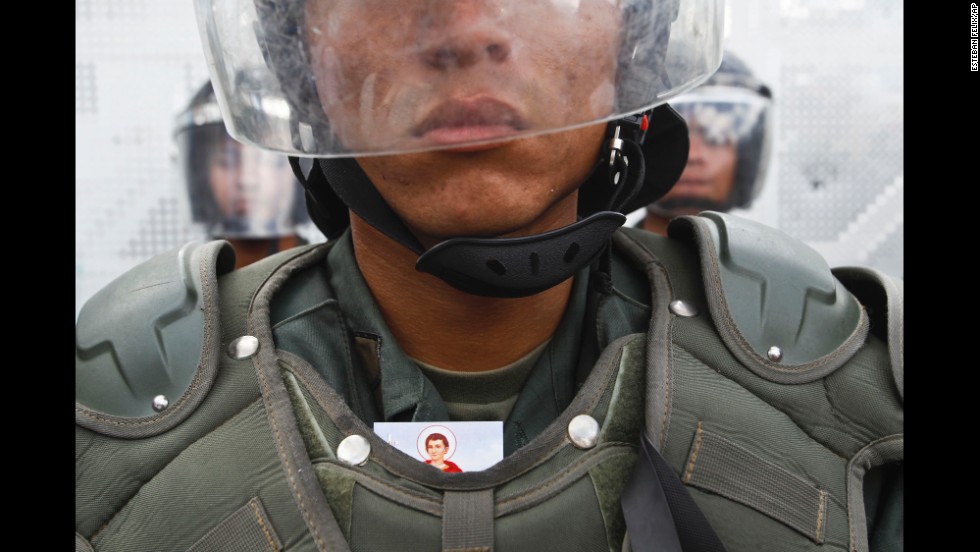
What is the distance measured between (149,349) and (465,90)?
1.78ft

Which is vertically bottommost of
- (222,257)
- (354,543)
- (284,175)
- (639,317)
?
(284,175)

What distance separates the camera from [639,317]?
4.62ft

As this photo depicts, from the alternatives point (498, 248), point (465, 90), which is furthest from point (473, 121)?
point (498, 248)

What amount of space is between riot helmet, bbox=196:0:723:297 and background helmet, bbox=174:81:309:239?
253cm

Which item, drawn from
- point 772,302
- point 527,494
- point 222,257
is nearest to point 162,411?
point 222,257

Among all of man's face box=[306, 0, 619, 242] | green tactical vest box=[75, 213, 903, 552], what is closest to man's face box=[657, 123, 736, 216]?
green tactical vest box=[75, 213, 903, 552]

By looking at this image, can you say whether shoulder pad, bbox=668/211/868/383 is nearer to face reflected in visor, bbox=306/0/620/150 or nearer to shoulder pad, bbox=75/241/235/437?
face reflected in visor, bbox=306/0/620/150

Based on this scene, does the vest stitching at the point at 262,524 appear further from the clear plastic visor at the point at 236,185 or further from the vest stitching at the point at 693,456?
the clear plastic visor at the point at 236,185

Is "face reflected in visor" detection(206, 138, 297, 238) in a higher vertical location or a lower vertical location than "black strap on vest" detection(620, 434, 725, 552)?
lower

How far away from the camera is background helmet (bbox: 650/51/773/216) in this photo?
12.2ft

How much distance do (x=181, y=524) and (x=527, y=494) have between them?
412 millimetres

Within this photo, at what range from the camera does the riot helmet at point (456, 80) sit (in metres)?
1.10

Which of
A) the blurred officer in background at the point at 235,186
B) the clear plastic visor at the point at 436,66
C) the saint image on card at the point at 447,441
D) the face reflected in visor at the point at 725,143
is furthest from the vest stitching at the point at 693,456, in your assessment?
the blurred officer in background at the point at 235,186

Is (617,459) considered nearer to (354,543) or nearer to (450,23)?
(354,543)
